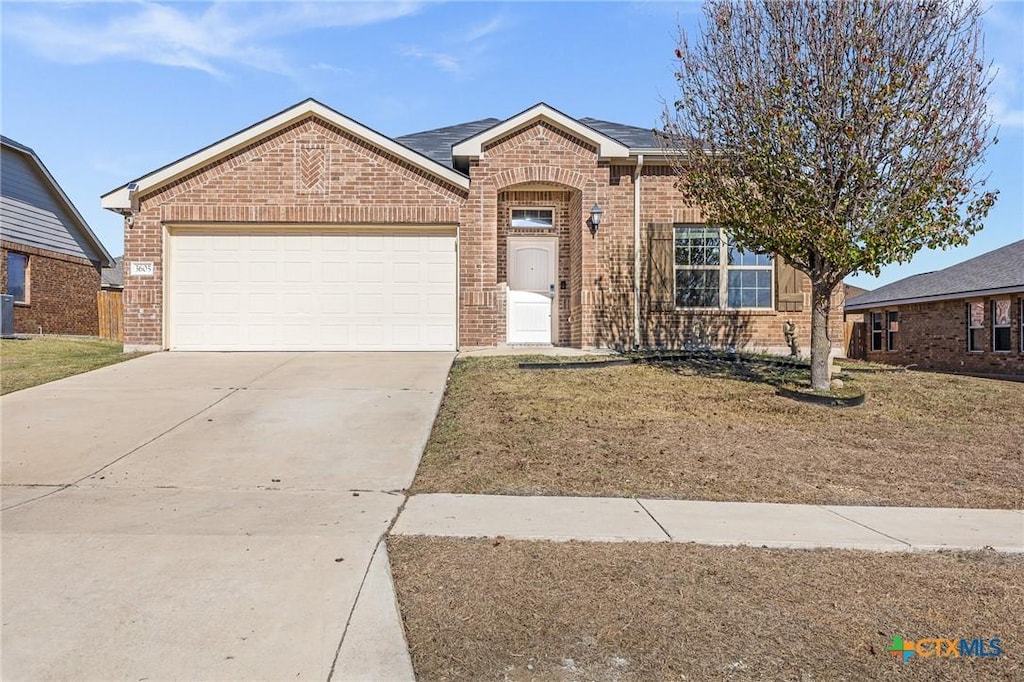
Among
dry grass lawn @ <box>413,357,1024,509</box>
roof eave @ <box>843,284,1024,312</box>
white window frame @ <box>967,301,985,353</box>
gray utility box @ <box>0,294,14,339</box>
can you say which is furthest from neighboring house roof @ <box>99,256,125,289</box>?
white window frame @ <box>967,301,985,353</box>

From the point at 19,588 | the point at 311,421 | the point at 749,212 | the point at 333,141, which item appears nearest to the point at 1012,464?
the point at 749,212

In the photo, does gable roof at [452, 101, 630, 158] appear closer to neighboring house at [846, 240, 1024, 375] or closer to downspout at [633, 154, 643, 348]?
downspout at [633, 154, 643, 348]

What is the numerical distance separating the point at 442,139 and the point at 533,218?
3.82 m

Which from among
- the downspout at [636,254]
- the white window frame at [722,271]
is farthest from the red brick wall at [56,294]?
the white window frame at [722,271]

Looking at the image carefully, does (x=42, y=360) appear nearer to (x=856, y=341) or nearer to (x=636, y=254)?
(x=636, y=254)

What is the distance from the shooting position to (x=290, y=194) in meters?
12.8

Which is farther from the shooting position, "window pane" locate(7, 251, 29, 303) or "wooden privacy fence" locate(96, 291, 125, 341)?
"wooden privacy fence" locate(96, 291, 125, 341)

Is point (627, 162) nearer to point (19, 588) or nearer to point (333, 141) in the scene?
point (333, 141)

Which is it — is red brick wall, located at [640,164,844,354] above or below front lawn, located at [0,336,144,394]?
above

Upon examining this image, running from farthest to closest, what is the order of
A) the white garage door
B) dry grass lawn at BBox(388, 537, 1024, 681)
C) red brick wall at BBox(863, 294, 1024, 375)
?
red brick wall at BBox(863, 294, 1024, 375) → the white garage door → dry grass lawn at BBox(388, 537, 1024, 681)

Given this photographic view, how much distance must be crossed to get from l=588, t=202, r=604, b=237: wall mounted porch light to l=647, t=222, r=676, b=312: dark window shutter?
104cm

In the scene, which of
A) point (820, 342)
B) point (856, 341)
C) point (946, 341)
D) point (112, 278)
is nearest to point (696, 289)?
point (820, 342)

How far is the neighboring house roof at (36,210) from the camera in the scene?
1848 cm

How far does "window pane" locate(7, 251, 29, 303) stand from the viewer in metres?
18.2
